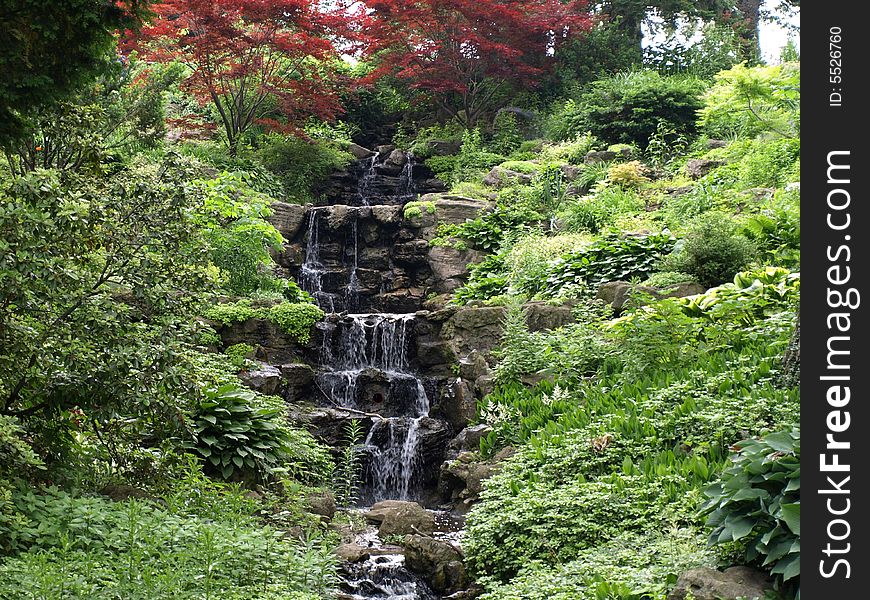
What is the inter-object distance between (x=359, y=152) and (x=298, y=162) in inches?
97.6

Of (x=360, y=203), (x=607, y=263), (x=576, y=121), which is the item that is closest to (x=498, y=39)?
(x=576, y=121)

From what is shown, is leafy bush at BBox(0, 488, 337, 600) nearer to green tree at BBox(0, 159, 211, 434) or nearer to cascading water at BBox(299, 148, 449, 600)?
green tree at BBox(0, 159, 211, 434)

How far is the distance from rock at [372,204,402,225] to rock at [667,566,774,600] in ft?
39.5

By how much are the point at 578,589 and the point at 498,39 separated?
17188mm

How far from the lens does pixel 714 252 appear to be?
31.5ft

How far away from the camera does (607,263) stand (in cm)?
1115

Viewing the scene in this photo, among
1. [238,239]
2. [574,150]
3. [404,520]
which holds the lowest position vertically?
[404,520]

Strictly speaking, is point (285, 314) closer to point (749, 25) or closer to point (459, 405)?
point (459, 405)

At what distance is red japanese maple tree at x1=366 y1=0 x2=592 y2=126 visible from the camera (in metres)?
18.6

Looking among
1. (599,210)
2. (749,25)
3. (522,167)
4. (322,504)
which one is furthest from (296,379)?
(749,25)

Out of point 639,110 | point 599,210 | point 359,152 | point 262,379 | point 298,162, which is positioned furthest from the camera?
point 359,152

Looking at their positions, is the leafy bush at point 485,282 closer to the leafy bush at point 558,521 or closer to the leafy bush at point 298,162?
the leafy bush at point 298,162

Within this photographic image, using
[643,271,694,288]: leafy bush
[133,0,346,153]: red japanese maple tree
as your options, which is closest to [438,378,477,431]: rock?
[643,271,694,288]: leafy bush

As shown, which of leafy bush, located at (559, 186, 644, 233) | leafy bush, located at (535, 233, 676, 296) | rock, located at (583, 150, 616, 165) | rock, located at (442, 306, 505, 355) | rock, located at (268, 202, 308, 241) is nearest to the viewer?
leafy bush, located at (535, 233, 676, 296)
